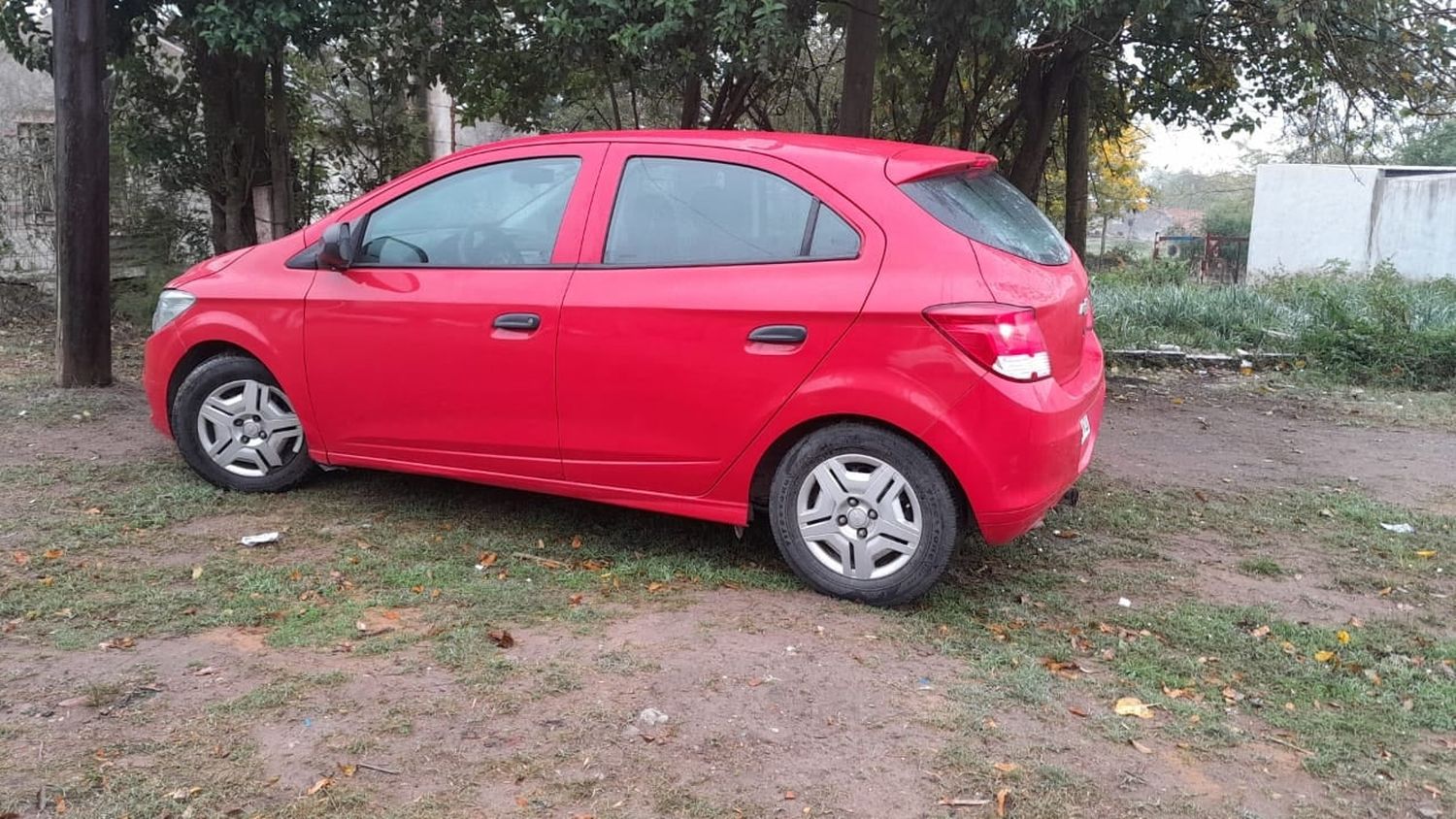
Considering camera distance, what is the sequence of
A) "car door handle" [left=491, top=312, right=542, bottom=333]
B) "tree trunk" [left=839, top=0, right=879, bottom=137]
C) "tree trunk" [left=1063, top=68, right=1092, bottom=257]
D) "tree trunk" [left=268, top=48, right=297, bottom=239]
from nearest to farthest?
"car door handle" [left=491, top=312, right=542, bottom=333] < "tree trunk" [left=839, top=0, right=879, bottom=137] < "tree trunk" [left=268, top=48, right=297, bottom=239] < "tree trunk" [left=1063, top=68, right=1092, bottom=257]

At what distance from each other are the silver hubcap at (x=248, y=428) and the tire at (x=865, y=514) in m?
2.44

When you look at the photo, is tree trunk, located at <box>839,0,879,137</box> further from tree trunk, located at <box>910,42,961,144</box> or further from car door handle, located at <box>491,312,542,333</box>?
car door handle, located at <box>491,312,542,333</box>

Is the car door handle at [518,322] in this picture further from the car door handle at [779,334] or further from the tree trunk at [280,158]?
the tree trunk at [280,158]

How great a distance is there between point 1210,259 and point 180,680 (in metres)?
28.1

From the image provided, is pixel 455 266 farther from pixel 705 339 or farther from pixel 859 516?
pixel 859 516

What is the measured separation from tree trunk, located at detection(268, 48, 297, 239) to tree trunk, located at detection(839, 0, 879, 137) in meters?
5.08

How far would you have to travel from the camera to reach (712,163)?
432 centimetres

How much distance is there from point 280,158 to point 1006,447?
27.7 ft

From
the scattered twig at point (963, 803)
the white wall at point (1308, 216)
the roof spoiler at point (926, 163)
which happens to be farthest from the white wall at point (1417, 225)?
the scattered twig at point (963, 803)

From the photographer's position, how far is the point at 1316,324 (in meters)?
10.4

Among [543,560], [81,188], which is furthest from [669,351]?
[81,188]

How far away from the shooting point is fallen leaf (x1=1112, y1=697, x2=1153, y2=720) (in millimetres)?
3344

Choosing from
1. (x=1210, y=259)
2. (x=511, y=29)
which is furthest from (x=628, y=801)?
(x=1210, y=259)

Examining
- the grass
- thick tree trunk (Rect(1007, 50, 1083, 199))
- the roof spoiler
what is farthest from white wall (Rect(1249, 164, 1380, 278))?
the roof spoiler
